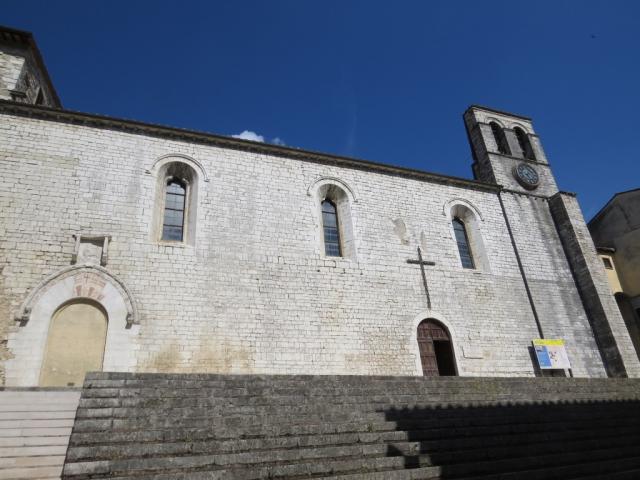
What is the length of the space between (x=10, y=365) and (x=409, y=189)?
11.8 metres

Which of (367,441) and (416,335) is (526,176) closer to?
(416,335)

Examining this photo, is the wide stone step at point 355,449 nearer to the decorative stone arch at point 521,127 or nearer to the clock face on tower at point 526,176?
the clock face on tower at point 526,176

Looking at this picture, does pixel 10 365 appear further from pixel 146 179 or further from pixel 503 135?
pixel 503 135

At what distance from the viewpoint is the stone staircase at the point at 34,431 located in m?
4.59

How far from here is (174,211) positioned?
1150 cm

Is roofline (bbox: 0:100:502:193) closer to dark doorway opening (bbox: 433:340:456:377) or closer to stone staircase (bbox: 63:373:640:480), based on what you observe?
dark doorway opening (bbox: 433:340:456:377)

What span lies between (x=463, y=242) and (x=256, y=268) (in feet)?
25.1

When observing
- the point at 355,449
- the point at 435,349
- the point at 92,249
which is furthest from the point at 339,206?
the point at 355,449

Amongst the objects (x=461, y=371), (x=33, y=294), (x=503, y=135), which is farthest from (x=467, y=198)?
(x=33, y=294)

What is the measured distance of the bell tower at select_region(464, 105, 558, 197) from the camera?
658 inches

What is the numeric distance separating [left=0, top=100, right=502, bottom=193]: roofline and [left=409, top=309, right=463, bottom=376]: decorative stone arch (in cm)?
505

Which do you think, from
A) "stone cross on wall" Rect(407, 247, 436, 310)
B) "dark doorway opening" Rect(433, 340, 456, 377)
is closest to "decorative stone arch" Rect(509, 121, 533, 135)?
"stone cross on wall" Rect(407, 247, 436, 310)

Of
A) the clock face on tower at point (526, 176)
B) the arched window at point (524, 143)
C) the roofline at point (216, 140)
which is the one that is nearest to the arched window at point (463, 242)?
the roofline at point (216, 140)

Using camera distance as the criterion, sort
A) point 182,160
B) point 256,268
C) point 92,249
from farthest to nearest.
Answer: point 182,160 → point 256,268 → point 92,249
